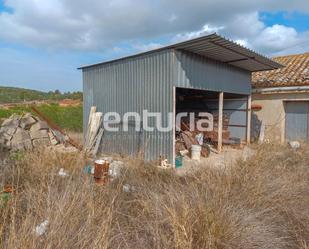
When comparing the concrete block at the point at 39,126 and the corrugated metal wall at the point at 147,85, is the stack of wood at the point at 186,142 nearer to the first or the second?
the corrugated metal wall at the point at 147,85

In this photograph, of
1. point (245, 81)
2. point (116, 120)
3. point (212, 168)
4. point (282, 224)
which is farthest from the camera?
point (245, 81)

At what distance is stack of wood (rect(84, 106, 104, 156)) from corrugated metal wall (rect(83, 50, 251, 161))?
0.27 m

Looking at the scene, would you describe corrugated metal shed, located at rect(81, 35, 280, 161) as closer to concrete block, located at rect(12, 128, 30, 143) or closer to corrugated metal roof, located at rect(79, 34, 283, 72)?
corrugated metal roof, located at rect(79, 34, 283, 72)

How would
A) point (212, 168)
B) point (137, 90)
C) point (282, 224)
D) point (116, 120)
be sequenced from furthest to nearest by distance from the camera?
1. point (116, 120)
2. point (137, 90)
3. point (212, 168)
4. point (282, 224)

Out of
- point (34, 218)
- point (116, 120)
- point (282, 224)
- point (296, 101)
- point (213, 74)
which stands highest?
point (213, 74)

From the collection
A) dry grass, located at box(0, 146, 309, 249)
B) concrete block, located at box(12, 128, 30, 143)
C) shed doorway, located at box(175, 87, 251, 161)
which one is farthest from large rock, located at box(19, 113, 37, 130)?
dry grass, located at box(0, 146, 309, 249)

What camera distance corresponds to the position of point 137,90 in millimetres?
9172

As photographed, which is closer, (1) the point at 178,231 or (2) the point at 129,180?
(1) the point at 178,231

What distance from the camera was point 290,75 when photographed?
13883 mm

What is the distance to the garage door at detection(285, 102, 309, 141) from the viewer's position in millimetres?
12898

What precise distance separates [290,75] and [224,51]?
6781 mm

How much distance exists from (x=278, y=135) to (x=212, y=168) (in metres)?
9.93

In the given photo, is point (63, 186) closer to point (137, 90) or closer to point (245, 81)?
point (137, 90)

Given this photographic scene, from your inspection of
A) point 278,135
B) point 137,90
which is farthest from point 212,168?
point 278,135
